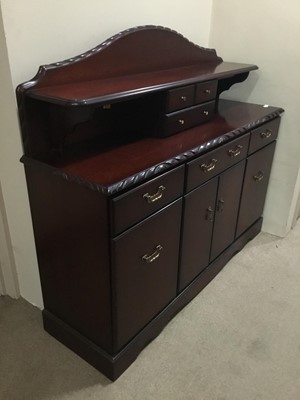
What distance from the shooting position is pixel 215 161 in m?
1.65

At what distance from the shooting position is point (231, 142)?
174cm

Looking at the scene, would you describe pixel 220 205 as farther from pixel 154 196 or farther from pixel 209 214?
pixel 154 196

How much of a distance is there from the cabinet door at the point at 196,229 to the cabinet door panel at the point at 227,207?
0.07 metres

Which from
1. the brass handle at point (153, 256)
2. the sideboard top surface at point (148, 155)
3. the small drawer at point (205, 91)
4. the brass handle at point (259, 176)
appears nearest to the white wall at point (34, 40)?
the sideboard top surface at point (148, 155)

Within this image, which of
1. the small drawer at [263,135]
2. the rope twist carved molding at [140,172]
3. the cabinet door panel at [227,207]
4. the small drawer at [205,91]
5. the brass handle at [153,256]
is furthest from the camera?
the small drawer at [263,135]

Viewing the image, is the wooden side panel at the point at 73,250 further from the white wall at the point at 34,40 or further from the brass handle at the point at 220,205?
the brass handle at the point at 220,205

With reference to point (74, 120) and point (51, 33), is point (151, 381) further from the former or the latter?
point (51, 33)

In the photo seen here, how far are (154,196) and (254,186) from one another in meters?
1.03

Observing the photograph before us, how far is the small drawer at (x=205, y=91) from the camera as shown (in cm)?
170

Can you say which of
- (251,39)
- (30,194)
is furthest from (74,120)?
(251,39)

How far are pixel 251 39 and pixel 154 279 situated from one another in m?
1.51

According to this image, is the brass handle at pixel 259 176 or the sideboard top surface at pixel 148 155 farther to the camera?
the brass handle at pixel 259 176

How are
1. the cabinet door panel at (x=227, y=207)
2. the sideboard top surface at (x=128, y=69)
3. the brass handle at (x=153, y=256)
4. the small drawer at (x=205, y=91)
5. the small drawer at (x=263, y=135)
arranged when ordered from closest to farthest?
the sideboard top surface at (x=128, y=69), the brass handle at (x=153, y=256), the small drawer at (x=205, y=91), the cabinet door panel at (x=227, y=207), the small drawer at (x=263, y=135)

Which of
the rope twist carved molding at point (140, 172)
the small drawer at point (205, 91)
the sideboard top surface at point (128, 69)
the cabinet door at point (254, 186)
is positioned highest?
the sideboard top surface at point (128, 69)
